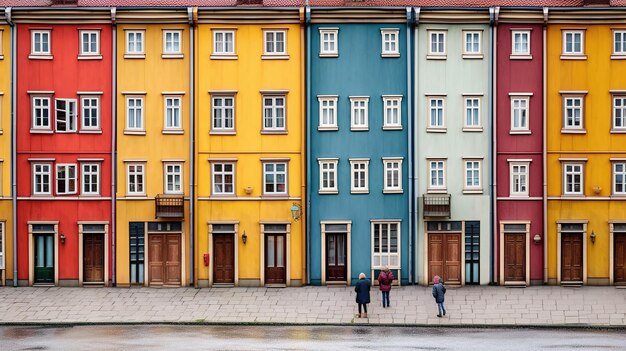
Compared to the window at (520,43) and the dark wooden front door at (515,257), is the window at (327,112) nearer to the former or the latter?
the window at (520,43)

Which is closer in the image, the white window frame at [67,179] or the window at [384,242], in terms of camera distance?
the window at [384,242]

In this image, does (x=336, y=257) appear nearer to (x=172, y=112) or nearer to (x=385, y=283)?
(x=385, y=283)

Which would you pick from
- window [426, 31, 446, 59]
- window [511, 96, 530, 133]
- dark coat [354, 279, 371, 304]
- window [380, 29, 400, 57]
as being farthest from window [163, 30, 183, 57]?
window [511, 96, 530, 133]

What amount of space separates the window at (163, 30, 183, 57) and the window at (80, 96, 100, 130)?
12.5ft

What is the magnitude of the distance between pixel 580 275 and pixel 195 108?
18.5 metres

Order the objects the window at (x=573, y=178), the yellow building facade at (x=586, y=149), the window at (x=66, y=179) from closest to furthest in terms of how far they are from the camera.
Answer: the yellow building facade at (x=586, y=149), the window at (x=573, y=178), the window at (x=66, y=179)

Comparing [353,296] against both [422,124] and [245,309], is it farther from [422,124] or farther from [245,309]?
[422,124]

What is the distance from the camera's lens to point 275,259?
4634 centimetres

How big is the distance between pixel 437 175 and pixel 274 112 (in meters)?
7.76

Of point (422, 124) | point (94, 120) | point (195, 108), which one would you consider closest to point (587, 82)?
point (422, 124)

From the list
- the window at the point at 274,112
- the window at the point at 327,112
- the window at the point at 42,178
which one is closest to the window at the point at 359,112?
the window at the point at 327,112

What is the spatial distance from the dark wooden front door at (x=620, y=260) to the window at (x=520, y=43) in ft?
29.8

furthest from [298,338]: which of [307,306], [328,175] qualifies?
[328,175]

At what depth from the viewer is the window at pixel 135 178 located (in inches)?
1828
